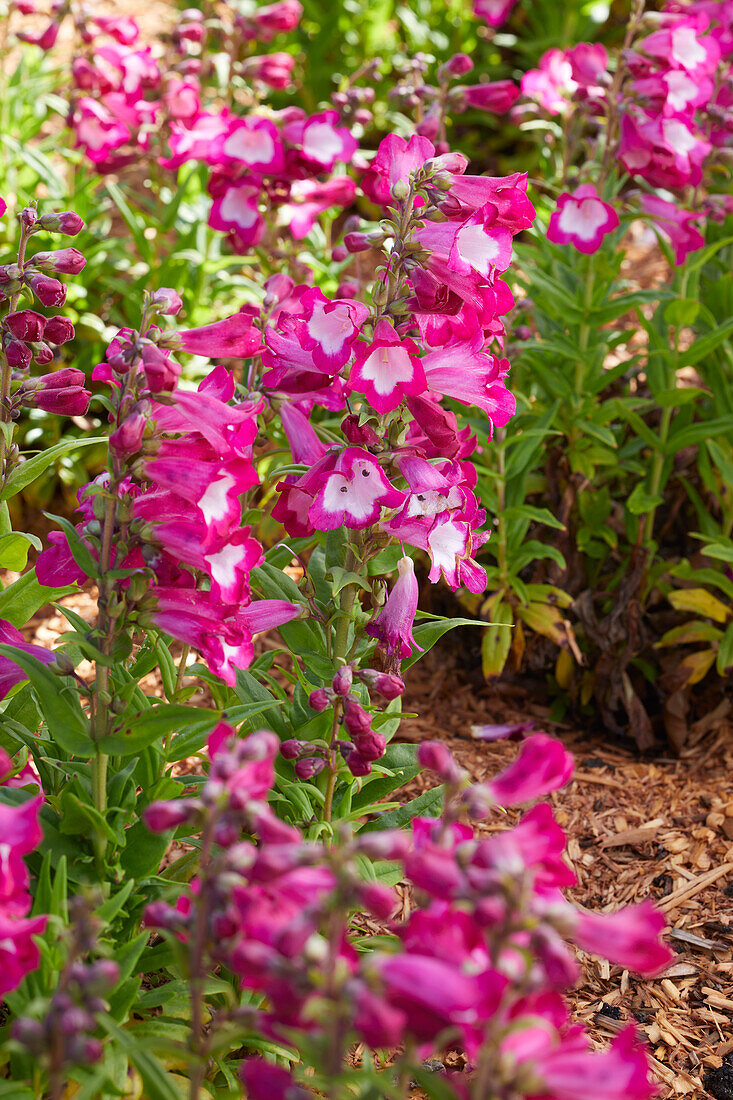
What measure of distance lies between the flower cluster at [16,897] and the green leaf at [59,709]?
33 centimetres

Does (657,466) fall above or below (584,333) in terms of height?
below

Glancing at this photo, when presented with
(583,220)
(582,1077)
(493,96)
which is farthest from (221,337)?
(493,96)

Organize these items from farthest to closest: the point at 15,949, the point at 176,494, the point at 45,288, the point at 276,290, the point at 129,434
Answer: the point at 276,290 < the point at 45,288 < the point at 176,494 < the point at 129,434 < the point at 15,949

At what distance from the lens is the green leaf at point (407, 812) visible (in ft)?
7.67

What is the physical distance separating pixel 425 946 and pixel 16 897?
616mm

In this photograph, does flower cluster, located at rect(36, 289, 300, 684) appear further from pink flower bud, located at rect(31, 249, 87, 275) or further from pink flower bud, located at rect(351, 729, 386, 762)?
pink flower bud, located at rect(31, 249, 87, 275)

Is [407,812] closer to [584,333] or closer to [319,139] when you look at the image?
[584,333]

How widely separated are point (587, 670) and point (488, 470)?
3.18 ft

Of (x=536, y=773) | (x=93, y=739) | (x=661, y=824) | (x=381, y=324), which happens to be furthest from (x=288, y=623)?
(x=661, y=824)

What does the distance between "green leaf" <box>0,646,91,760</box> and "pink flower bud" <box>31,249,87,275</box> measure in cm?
86

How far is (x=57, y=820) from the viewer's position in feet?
6.72

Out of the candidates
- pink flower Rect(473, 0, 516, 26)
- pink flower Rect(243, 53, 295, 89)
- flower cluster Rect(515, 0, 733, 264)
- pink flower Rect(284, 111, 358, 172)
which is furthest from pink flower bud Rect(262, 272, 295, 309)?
pink flower Rect(473, 0, 516, 26)

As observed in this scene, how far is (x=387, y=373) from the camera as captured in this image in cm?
197

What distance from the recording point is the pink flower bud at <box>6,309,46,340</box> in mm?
2180
